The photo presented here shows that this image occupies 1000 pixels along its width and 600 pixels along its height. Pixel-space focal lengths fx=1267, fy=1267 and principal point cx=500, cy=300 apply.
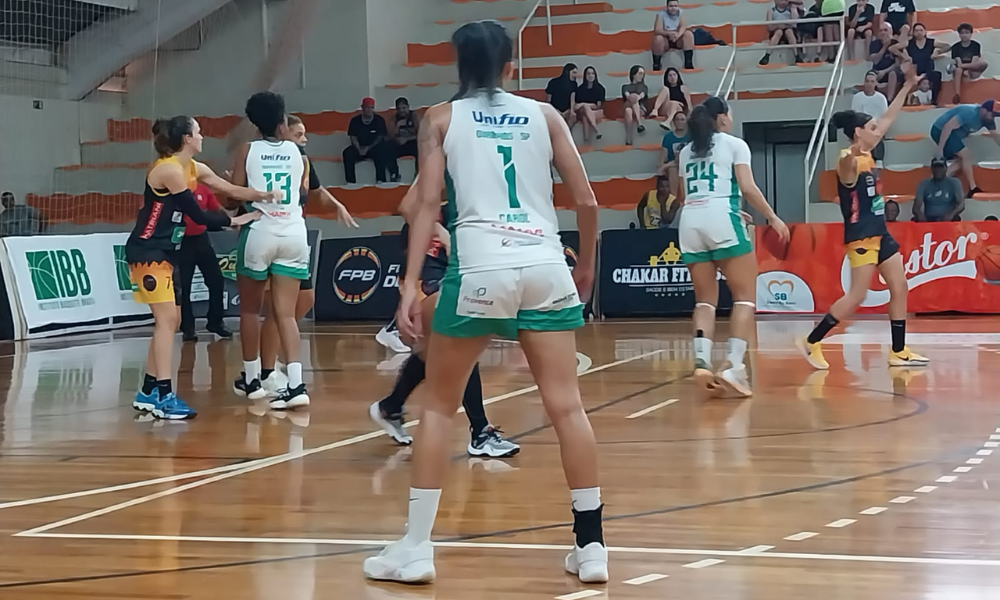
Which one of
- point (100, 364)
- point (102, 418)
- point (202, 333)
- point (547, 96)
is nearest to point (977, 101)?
point (547, 96)

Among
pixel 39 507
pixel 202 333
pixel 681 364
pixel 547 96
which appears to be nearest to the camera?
pixel 39 507

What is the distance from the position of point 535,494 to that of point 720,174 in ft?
11.7

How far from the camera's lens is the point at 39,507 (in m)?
5.38

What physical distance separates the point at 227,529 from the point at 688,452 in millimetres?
2424

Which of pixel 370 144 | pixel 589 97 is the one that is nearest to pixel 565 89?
pixel 589 97

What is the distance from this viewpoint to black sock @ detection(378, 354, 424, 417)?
627 centimetres

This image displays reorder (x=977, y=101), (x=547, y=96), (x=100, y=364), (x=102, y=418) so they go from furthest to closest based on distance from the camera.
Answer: (x=547, y=96)
(x=977, y=101)
(x=100, y=364)
(x=102, y=418)

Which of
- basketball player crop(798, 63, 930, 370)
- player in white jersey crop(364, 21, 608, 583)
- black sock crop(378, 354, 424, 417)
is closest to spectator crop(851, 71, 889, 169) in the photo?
basketball player crop(798, 63, 930, 370)

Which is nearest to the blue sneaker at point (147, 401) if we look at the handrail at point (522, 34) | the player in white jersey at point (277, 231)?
Result: the player in white jersey at point (277, 231)

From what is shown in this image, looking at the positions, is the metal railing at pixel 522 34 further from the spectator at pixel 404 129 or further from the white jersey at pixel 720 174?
the white jersey at pixel 720 174

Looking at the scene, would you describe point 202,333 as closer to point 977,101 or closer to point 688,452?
point 688,452

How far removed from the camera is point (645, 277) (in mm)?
15266

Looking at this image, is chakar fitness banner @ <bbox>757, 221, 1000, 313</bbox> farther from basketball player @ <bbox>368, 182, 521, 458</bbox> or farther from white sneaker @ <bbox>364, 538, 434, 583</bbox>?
white sneaker @ <bbox>364, 538, 434, 583</bbox>

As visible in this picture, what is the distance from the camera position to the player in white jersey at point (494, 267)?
154 inches
